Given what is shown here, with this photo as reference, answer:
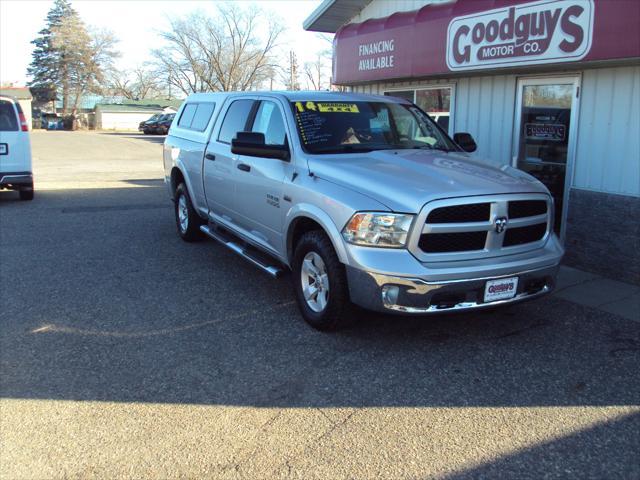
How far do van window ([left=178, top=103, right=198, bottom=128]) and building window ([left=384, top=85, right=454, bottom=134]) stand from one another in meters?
3.61

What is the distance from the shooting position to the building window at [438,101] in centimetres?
894

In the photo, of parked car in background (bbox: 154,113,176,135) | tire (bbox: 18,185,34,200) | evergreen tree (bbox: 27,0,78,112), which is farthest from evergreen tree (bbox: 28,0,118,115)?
tire (bbox: 18,185,34,200)

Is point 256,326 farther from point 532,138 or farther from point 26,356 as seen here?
point 532,138

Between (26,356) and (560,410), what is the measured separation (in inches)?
149

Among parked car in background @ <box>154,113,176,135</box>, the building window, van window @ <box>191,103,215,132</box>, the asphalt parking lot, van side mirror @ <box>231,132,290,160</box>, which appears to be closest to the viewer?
the asphalt parking lot

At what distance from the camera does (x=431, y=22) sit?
825 cm

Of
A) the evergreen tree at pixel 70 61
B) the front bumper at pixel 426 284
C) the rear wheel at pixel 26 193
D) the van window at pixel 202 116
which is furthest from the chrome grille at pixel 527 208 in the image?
the evergreen tree at pixel 70 61

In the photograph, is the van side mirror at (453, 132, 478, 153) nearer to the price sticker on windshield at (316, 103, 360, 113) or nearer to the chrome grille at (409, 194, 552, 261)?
the price sticker on windshield at (316, 103, 360, 113)

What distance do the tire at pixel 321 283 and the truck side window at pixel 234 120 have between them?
1.96 metres

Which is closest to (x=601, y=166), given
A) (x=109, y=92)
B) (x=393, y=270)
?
(x=393, y=270)

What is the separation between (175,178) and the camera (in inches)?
327

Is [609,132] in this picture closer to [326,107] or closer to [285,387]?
[326,107]

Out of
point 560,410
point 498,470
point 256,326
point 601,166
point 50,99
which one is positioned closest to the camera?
point 498,470

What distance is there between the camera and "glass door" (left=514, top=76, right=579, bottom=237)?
23.0 ft
